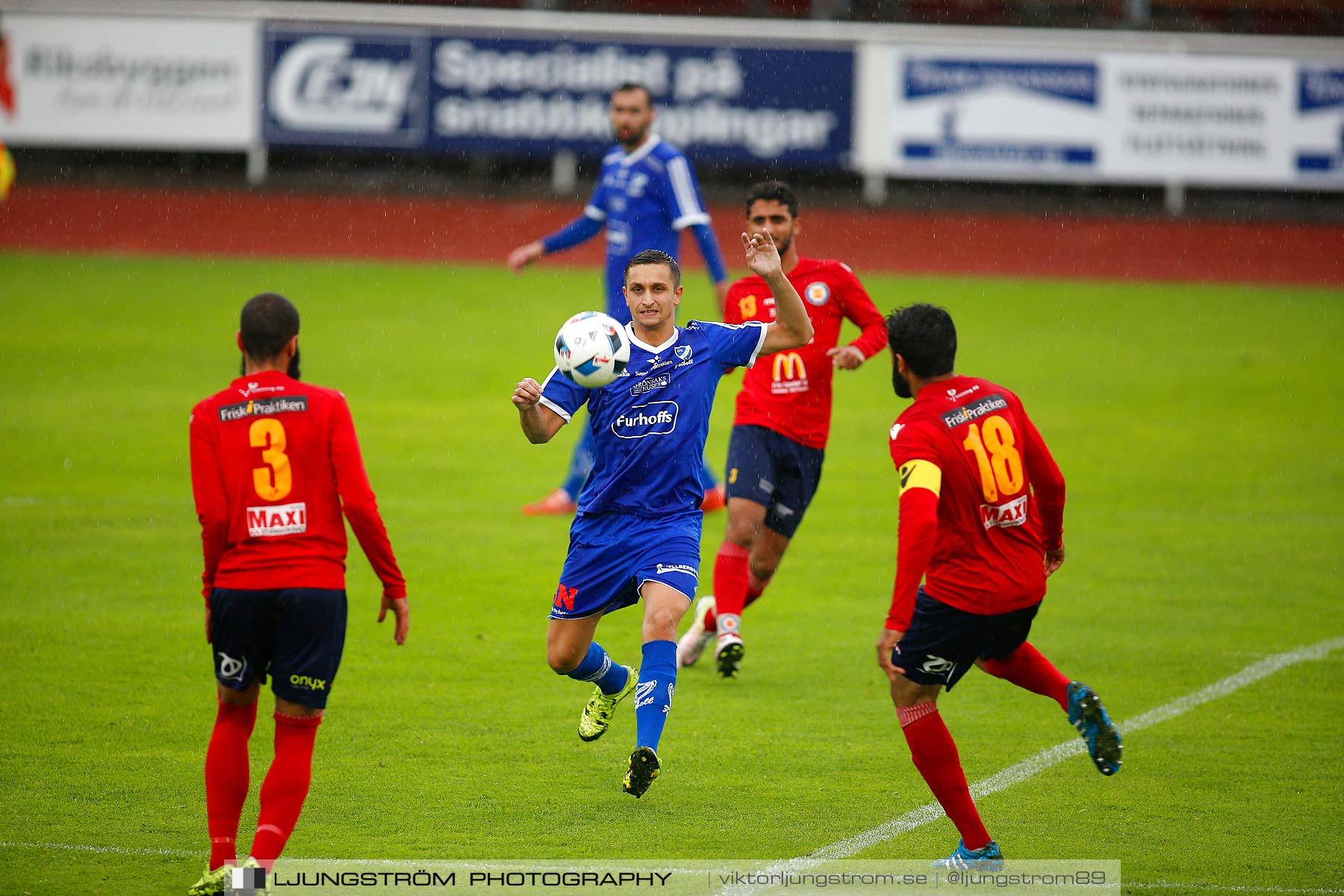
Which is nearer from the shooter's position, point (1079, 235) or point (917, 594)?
point (917, 594)

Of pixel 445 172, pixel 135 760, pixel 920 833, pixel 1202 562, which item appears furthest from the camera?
pixel 445 172

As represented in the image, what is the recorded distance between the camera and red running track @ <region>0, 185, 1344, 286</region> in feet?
81.7

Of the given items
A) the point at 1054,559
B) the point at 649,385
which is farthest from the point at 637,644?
the point at 1054,559

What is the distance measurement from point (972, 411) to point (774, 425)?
8.99 ft

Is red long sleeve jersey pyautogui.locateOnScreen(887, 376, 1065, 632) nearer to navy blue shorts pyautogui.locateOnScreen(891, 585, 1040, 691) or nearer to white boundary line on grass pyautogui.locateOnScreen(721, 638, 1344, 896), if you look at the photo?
navy blue shorts pyautogui.locateOnScreen(891, 585, 1040, 691)

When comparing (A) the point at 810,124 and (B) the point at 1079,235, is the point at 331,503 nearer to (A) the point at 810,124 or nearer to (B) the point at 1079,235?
(A) the point at 810,124

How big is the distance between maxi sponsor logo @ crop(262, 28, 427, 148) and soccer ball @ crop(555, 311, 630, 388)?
20.8 m

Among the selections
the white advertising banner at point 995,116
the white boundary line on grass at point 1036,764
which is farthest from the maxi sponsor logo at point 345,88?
the white boundary line on grass at point 1036,764

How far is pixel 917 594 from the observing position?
17.5 ft

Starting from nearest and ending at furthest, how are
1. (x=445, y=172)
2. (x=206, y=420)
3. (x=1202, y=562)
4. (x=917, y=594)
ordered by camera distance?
(x=206, y=420) < (x=917, y=594) < (x=1202, y=562) < (x=445, y=172)

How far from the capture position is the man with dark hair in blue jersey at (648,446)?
5.96 metres

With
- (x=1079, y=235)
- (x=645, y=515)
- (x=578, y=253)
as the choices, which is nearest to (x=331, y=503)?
(x=645, y=515)

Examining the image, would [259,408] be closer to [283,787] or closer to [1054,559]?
[283,787]

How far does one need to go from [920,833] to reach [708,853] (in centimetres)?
86
